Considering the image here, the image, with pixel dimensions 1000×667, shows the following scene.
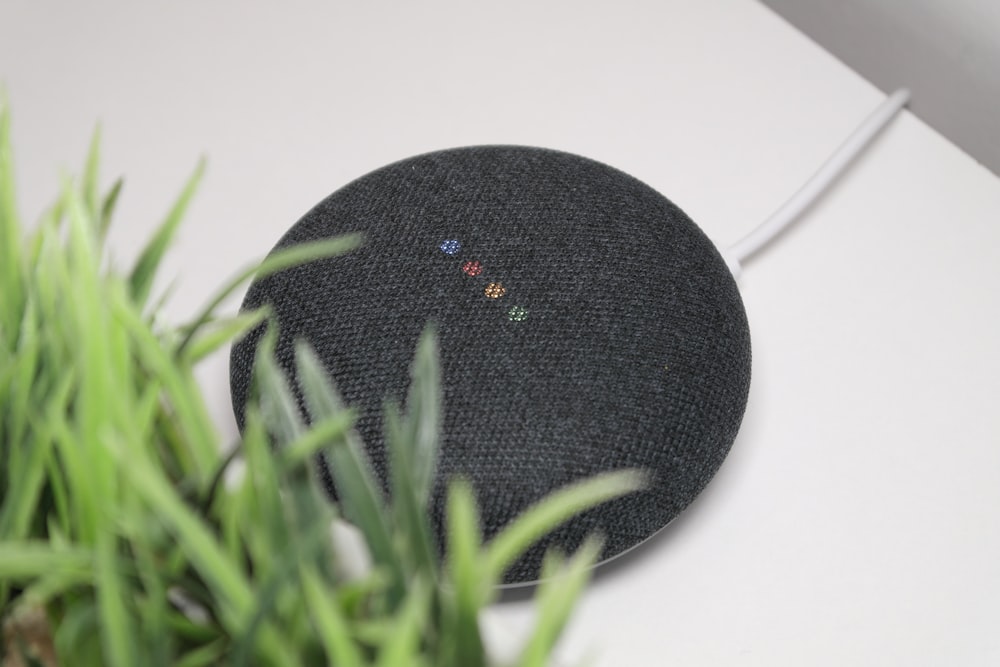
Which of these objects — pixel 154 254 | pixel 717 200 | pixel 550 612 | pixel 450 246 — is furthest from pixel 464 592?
pixel 717 200

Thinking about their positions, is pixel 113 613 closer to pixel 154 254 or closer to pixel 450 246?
pixel 154 254

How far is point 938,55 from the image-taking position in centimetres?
70

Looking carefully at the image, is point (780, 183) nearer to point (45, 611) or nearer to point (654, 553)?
point (654, 553)

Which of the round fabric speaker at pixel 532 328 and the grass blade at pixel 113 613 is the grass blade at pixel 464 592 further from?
the round fabric speaker at pixel 532 328

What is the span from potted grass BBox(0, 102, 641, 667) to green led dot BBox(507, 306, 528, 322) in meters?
0.18

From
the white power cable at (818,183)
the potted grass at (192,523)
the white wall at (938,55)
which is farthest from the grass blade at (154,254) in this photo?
the white wall at (938,55)

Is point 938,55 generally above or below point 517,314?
above

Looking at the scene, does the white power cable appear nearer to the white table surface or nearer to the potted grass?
the white table surface

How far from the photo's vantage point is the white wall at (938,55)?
671 mm

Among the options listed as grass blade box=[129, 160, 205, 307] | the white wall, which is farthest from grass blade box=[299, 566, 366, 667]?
the white wall

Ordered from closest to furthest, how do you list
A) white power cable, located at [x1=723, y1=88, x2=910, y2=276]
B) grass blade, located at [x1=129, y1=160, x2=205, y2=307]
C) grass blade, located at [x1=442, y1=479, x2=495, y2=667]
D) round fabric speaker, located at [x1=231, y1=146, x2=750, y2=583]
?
1. grass blade, located at [x1=442, y1=479, x2=495, y2=667]
2. grass blade, located at [x1=129, y1=160, x2=205, y2=307]
3. round fabric speaker, located at [x1=231, y1=146, x2=750, y2=583]
4. white power cable, located at [x1=723, y1=88, x2=910, y2=276]

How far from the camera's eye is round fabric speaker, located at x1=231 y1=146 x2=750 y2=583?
1.46 feet

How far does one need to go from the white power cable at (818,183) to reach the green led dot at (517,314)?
0.16 m

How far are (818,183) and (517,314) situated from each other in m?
0.25
